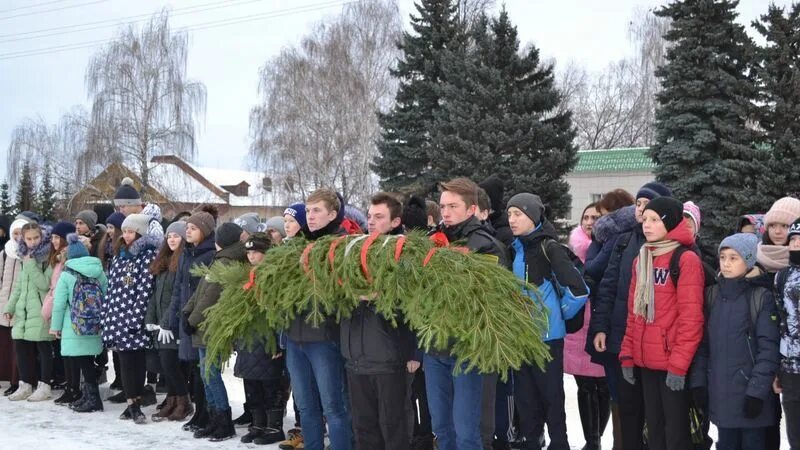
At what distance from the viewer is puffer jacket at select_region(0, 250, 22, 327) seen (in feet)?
29.2

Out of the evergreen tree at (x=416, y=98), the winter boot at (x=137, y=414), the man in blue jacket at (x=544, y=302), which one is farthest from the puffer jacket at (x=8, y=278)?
the evergreen tree at (x=416, y=98)

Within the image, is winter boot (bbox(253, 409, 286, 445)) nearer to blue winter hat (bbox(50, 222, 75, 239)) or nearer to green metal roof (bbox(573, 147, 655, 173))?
blue winter hat (bbox(50, 222, 75, 239))

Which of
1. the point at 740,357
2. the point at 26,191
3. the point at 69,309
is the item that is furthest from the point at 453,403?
the point at 26,191

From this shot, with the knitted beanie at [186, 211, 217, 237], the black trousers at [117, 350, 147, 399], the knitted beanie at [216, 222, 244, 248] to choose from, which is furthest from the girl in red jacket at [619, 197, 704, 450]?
the black trousers at [117, 350, 147, 399]

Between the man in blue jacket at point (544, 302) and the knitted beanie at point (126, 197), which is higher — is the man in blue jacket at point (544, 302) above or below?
below

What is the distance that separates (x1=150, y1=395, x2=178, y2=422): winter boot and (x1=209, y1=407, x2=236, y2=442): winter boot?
3.25ft

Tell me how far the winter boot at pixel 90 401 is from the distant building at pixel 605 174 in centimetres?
2646

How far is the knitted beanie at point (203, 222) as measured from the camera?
279 inches

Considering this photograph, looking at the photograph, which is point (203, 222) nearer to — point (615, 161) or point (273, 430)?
point (273, 430)

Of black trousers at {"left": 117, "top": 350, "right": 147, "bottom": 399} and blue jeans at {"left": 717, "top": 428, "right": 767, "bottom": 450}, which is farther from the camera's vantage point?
black trousers at {"left": 117, "top": 350, "right": 147, "bottom": 399}

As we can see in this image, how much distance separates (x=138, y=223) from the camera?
7.66 meters

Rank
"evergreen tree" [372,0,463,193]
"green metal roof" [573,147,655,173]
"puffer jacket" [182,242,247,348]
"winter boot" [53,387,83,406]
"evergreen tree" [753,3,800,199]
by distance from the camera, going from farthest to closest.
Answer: "green metal roof" [573,147,655,173] → "evergreen tree" [372,0,463,193] → "evergreen tree" [753,3,800,199] → "winter boot" [53,387,83,406] → "puffer jacket" [182,242,247,348]

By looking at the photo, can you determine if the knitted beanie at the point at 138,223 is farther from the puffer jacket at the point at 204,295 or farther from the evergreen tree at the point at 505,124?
the evergreen tree at the point at 505,124

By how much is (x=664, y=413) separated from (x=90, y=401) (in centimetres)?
576
